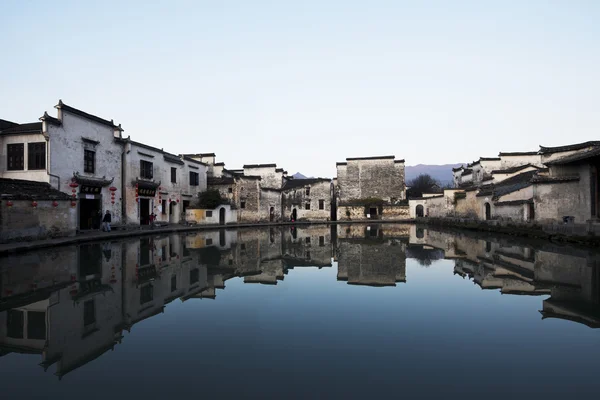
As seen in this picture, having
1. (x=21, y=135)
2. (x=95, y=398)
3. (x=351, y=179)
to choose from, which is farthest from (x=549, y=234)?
(x=351, y=179)

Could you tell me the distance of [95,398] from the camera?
324cm

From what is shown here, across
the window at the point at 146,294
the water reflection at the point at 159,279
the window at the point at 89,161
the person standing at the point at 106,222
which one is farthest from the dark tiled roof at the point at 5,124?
the window at the point at 146,294

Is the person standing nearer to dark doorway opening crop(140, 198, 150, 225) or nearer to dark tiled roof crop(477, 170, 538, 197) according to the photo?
dark doorway opening crop(140, 198, 150, 225)

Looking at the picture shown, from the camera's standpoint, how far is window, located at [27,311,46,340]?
4.84 m

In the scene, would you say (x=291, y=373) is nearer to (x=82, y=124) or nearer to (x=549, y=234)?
(x=549, y=234)

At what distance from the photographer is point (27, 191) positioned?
1589 centimetres

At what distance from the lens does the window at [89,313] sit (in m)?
5.39

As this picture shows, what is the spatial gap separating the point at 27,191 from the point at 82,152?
586 centimetres

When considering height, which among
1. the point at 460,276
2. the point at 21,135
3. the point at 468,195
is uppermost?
the point at 21,135

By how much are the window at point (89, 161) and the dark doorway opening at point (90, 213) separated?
6.10 ft

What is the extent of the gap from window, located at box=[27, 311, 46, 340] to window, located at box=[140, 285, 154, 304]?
1.47 metres

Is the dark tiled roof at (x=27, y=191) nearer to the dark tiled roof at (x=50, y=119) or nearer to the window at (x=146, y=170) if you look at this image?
the dark tiled roof at (x=50, y=119)

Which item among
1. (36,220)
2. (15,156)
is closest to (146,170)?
(15,156)

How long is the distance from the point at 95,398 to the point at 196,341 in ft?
4.81
